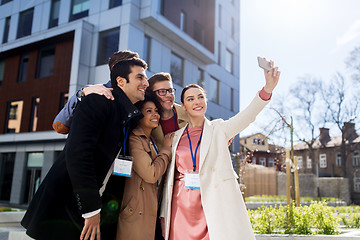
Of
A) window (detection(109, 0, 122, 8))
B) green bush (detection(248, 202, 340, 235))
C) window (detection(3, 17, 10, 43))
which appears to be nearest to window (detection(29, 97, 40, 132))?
window (detection(3, 17, 10, 43))

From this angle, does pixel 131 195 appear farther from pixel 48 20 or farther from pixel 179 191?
pixel 48 20

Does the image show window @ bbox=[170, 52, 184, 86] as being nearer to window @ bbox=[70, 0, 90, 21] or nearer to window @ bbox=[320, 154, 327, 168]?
window @ bbox=[70, 0, 90, 21]

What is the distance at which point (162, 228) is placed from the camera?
3057 mm

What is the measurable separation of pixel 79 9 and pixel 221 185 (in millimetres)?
18182

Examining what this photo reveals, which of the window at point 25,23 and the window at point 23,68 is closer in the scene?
the window at point 23,68

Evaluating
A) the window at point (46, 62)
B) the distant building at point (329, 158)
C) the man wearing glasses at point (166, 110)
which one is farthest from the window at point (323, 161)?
the man wearing glasses at point (166, 110)

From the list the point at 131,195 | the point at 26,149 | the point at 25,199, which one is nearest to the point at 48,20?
the point at 26,149

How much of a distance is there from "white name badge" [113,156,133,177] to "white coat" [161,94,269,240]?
491mm

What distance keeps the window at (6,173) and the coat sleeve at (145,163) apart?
63.9 feet

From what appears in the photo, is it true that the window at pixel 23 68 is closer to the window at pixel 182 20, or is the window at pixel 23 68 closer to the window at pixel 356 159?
the window at pixel 182 20

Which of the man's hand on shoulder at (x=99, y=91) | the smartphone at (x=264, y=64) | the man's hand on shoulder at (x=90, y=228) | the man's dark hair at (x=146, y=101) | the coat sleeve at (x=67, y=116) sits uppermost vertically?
the smartphone at (x=264, y=64)

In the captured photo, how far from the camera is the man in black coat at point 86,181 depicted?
89.0 inches

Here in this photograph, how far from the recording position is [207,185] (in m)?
2.79

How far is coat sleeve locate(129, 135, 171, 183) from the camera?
2793 mm
